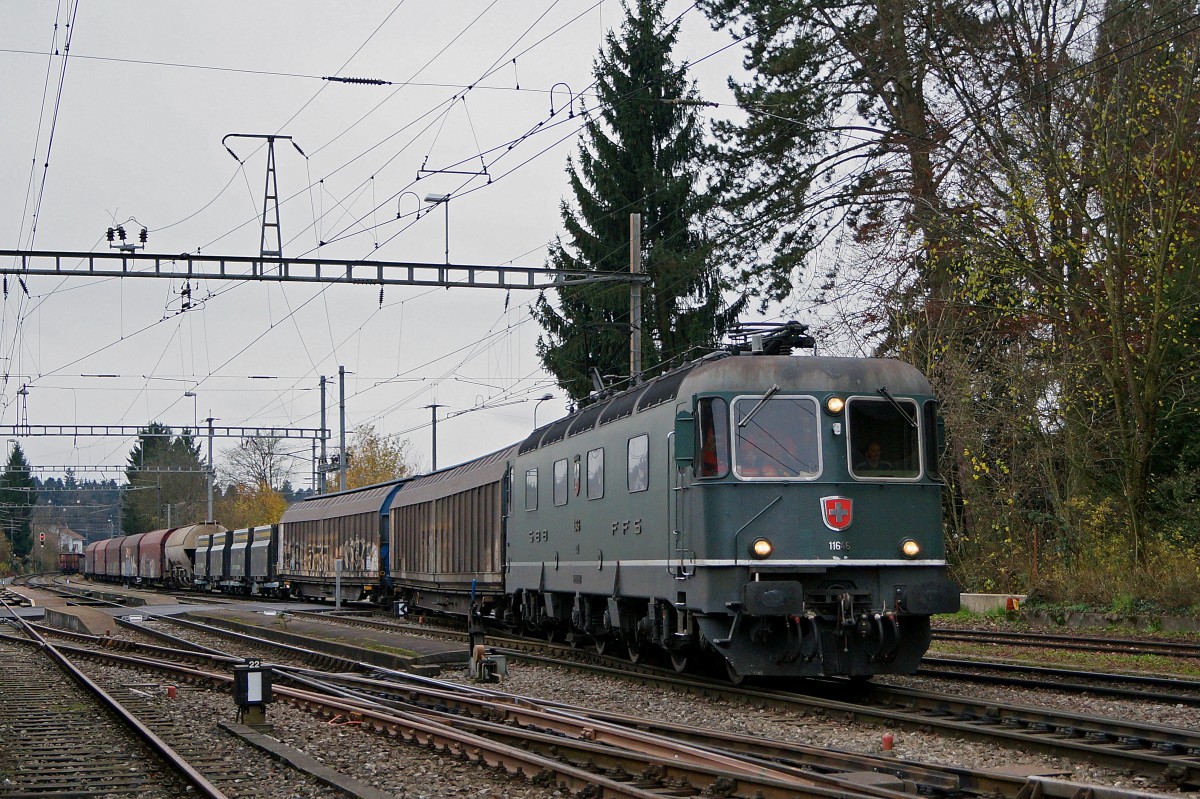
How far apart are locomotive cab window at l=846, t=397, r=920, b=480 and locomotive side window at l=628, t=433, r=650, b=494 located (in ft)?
8.27

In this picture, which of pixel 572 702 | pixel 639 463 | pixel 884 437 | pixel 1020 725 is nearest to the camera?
pixel 1020 725

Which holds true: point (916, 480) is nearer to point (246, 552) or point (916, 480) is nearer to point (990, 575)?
point (990, 575)

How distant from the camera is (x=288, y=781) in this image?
9.82 m

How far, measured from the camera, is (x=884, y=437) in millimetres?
13531

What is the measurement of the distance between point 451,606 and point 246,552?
25.6 m

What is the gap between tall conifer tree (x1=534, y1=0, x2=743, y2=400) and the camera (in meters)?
38.8

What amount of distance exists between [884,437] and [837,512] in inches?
39.6

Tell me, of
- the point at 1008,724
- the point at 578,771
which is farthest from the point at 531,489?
the point at 578,771

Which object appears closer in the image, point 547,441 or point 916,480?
point 916,480

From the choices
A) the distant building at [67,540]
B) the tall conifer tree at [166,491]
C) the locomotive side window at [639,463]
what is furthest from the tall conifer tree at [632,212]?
the distant building at [67,540]

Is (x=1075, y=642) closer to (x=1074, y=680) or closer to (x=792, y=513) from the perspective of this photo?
(x=1074, y=680)

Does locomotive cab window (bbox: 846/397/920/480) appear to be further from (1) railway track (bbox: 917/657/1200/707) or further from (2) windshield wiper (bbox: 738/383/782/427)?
(1) railway track (bbox: 917/657/1200/707)

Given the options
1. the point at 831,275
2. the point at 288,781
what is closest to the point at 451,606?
the point at 831,275

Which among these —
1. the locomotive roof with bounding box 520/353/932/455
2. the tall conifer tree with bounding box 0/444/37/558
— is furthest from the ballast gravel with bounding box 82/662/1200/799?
the tall conifer tree with bounding box 0/444/37/558
